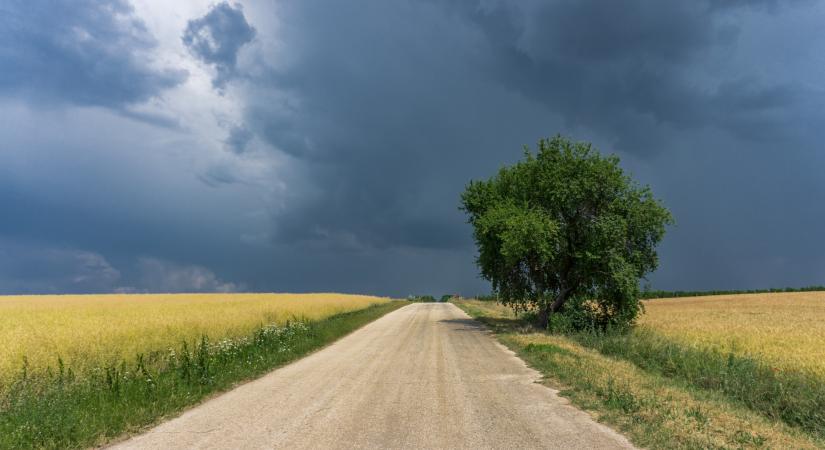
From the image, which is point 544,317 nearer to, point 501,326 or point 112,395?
point 501,326

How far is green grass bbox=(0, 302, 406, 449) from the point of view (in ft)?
26.4

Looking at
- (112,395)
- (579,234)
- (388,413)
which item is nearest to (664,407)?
(388,413)

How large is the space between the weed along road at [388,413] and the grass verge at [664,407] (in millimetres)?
607

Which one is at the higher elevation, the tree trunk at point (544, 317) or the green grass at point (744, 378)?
the tree trunk at point (544, 317)

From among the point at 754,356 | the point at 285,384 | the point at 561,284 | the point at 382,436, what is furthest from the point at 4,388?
the point at 561,284

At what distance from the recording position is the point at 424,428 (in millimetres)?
Result: 8180

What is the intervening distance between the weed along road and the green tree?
14419 millimetres

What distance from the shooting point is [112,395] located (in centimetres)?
1036

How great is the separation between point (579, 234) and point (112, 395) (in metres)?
25.9

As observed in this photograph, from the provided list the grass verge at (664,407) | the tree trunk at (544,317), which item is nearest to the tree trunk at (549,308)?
the tree trunk at (544,317)

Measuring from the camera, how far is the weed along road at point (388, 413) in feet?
24.8

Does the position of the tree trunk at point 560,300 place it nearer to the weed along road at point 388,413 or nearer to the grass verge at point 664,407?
the grass verge at point 664,407

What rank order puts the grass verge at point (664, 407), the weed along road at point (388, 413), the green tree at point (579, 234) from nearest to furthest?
the weed along road at point (388, 413), the grass verge at point (664, 407), the green tree at point (579, 234)

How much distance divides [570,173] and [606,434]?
23793mm
